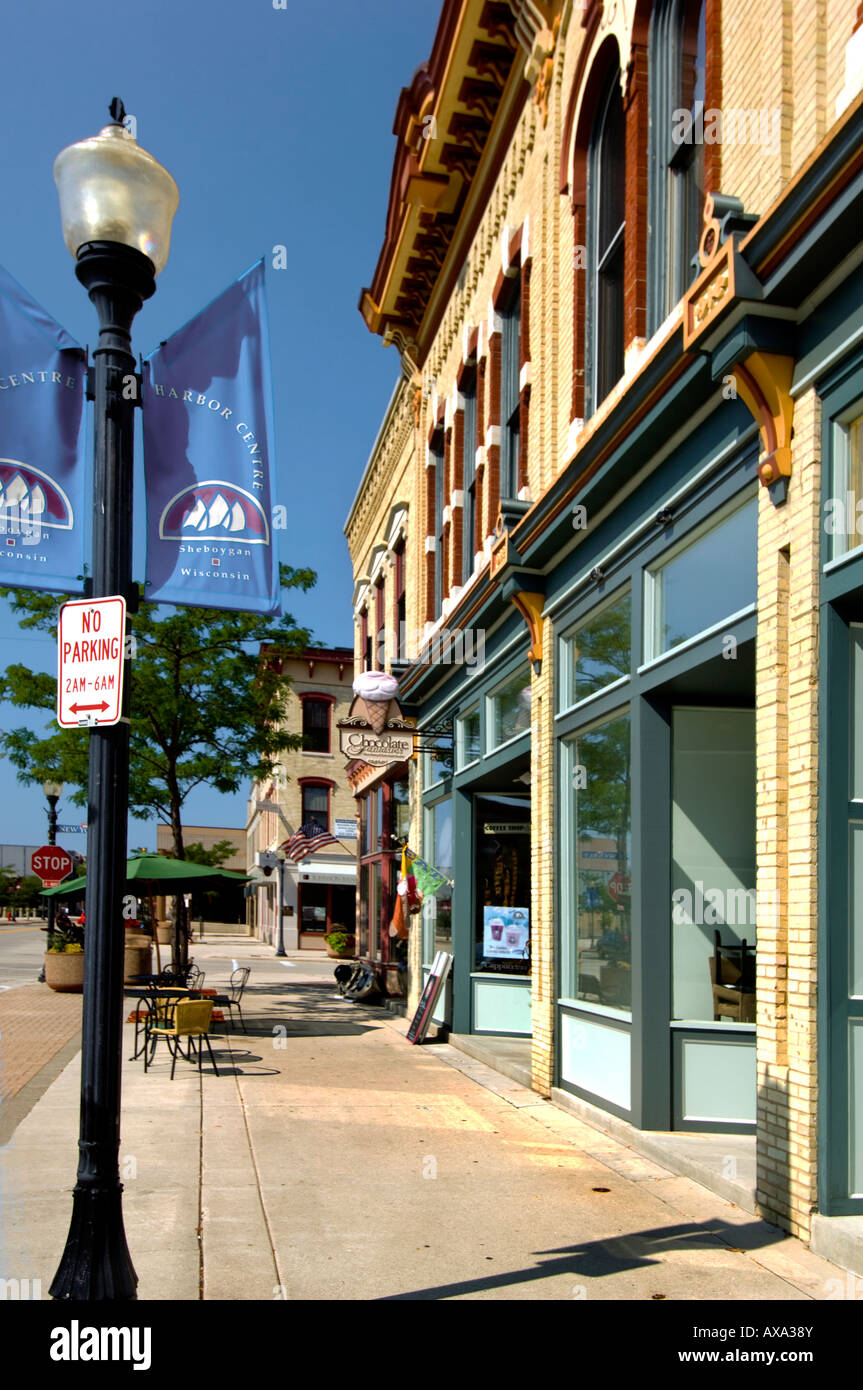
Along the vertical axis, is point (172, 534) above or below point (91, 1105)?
above

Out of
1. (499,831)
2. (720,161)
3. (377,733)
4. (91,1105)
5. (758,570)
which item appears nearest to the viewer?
(91,1105)

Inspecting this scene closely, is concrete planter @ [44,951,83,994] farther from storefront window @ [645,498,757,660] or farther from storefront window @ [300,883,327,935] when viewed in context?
storefront window @ [300,883,327,935]

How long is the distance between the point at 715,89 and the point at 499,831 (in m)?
9.62

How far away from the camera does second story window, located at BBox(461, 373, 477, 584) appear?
16406mm

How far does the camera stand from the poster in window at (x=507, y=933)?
15664 millimetres

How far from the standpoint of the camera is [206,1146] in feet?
29.9

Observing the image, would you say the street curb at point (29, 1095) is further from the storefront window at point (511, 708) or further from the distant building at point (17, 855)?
the distant building at point (17, 855)

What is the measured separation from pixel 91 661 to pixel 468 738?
11336 millimetres

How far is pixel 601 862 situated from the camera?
Result: 10.6 m

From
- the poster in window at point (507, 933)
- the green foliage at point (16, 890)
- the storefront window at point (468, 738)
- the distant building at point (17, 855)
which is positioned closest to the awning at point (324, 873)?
the storefront window at point (468, 738)

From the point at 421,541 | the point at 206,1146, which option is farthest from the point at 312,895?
the point at 206,1146

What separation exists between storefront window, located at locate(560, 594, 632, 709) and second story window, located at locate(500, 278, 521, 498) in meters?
3.35

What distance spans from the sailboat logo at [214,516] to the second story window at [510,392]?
29.5 feet
